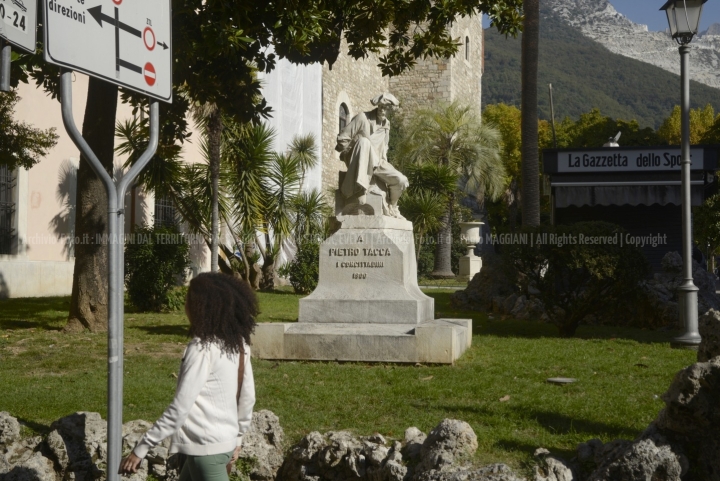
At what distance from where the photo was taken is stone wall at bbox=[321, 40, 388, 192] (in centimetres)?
3244

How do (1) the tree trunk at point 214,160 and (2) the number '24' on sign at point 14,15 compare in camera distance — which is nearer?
(2) the number '24' on sign at point 14,15

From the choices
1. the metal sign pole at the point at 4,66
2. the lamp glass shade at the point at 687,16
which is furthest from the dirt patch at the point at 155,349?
the lamp glass shade at the point at 687,16

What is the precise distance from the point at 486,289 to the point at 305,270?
19.8 ft

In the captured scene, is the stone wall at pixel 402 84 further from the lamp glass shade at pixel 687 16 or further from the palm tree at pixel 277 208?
the lamp glass shade at pixel 687 16

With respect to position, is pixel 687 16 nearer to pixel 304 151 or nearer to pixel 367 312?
pixel 367 312

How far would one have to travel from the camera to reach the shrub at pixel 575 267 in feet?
35.9

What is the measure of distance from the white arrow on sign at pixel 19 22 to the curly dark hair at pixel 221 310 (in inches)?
49.0

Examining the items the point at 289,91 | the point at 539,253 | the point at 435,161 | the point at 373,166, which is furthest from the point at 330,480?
the point at 435,161

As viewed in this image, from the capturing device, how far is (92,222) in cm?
1073

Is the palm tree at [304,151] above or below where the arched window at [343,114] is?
below

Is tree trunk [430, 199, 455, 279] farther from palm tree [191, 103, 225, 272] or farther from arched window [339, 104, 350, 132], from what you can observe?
palm tree [191, 103, 225, 272]

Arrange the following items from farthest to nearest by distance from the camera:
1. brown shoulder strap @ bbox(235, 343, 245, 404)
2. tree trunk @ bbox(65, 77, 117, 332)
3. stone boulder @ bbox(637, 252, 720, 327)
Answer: stone boulder @ bbox(637, 252, 720, 327) < tree trunk @ bbox(65, 77, 117, 332) < brown shoulder strap @ bbox(235, 343, 245, 404)

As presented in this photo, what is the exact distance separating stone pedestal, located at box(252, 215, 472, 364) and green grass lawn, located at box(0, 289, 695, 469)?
18cm

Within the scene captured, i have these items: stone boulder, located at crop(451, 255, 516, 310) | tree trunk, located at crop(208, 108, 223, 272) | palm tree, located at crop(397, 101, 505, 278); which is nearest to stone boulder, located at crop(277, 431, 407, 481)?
stone boulder, located at crop(451, 255, 516, 310)
